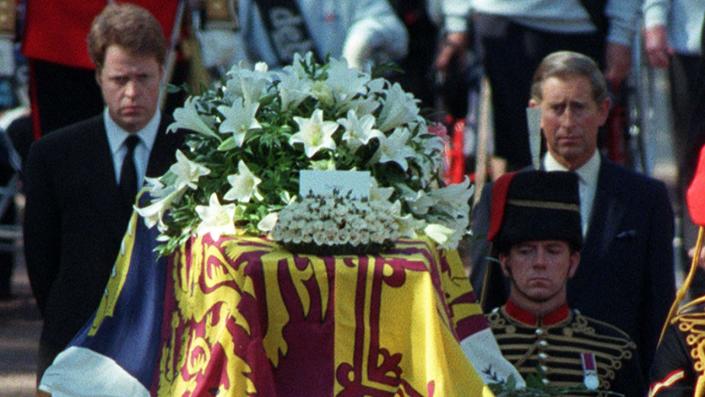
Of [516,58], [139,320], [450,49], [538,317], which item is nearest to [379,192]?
[139,320]

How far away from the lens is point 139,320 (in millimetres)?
7051

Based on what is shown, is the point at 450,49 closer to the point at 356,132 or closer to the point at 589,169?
the point at 589,169

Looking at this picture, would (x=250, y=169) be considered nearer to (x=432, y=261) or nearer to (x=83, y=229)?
(x=432, y=261)

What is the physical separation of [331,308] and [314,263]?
5.5 inches

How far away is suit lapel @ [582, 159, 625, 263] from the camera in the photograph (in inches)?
330

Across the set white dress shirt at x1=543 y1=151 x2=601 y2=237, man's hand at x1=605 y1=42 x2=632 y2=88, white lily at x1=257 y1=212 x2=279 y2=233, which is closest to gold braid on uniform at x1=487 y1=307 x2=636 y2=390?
white dress shirt at x1=543 y1=151 x2=601 y2=237

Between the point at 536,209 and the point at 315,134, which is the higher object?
the point at 315,134

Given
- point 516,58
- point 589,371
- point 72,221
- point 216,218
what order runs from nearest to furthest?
point 216,218, point 589,371, point 72,221, point 516,58

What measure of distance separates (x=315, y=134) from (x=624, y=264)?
2.11m

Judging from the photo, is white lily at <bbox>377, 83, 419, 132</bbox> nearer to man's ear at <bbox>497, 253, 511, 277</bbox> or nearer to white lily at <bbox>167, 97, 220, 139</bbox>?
white lily at <bbox>167, 97, 220, 139</bbox>

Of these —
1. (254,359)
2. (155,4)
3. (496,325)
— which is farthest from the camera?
(155,4)

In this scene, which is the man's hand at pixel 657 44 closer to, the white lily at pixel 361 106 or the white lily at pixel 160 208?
the white lily at pixel 361 106

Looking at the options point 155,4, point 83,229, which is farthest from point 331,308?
point 155,4

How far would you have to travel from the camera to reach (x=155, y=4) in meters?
10.4
